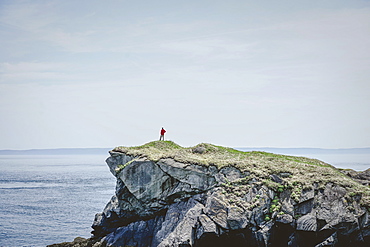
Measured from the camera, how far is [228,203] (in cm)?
3609

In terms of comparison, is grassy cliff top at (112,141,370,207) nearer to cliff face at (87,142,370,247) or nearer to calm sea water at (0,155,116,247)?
cliff face at (87,142,370,247)

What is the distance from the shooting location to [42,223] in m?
57.9

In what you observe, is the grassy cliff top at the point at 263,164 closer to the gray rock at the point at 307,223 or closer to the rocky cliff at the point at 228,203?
the rocky cliff at the point at 228,203

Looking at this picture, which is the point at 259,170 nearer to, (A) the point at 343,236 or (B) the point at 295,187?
(B) the point at 295,187

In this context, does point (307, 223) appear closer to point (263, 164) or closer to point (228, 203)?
point (228, 203)

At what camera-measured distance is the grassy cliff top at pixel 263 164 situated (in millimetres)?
36156

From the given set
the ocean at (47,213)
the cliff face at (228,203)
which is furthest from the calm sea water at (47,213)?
the cliff face at (228,203)

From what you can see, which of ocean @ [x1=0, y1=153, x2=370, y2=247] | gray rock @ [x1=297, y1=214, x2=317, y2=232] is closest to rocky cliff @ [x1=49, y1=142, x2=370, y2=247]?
gray rock @ [x1=297, y1=214, x2=317, y2=232]

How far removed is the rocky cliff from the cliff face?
0.27 feet

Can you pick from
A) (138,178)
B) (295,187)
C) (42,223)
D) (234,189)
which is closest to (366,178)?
(295,187)

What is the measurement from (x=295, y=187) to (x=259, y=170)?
446cm

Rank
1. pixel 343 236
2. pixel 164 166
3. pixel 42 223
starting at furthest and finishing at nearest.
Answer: pixel 42 223 → pixel 164 166 → pixel 343 236

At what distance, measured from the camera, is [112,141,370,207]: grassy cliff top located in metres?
36.2

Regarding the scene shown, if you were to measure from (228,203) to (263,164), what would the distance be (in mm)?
7382
